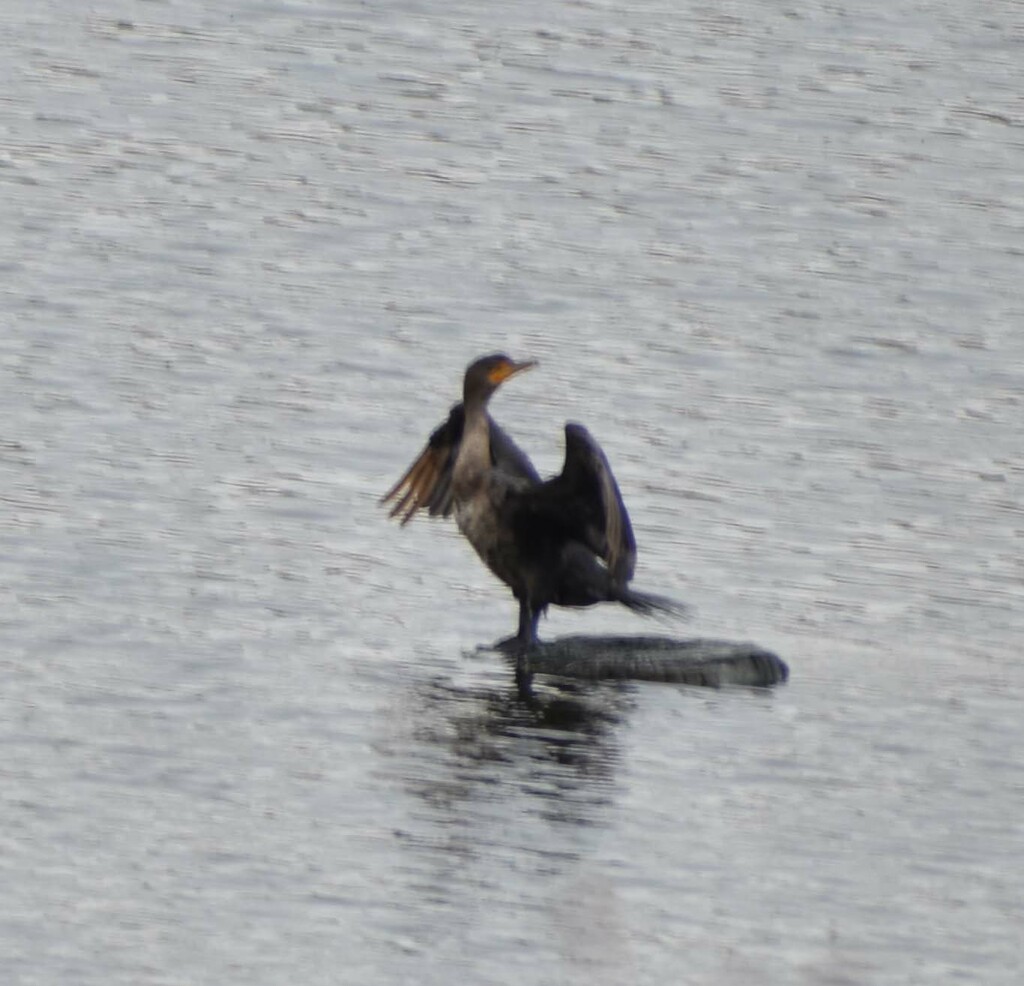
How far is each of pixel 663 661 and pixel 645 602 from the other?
12.1 inches

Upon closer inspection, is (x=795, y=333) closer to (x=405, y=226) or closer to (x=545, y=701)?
(x=405, y=226)

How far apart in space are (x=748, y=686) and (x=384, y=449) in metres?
3.15

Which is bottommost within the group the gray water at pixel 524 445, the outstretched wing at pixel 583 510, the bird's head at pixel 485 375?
the gray water at pixel 524 445

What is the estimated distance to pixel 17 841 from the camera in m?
7.91

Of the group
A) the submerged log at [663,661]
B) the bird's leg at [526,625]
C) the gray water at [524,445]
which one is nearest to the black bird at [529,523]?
the bird's leg at [526,625]

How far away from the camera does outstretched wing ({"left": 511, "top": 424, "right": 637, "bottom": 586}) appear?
9.87 m

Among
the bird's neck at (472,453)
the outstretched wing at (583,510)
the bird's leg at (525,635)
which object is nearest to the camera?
the outstretched wing at (583,510)

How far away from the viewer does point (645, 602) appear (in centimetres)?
1024

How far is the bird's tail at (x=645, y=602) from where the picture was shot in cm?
1023

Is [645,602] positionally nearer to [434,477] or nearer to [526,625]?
[526,625]

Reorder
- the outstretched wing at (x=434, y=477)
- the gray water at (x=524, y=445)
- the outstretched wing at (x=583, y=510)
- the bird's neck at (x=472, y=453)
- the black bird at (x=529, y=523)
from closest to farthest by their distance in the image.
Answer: the gray water at (x=524, y=445) < the outstretched wing at (x=583, y=510) < the black bird at (x=529, y=523) < the bird's neck at (x=472, y=453) < the outstretched wing at (x=434, y=477)

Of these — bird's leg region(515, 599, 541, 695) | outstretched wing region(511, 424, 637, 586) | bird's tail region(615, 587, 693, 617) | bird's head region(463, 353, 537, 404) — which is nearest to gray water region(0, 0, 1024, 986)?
bird's leg region(515, 599, 541, 695)

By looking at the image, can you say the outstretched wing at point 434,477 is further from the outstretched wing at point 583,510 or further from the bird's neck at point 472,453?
the outstretched wing at point 583,510

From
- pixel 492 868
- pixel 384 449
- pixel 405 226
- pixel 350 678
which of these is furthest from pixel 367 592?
pixel 405 226
